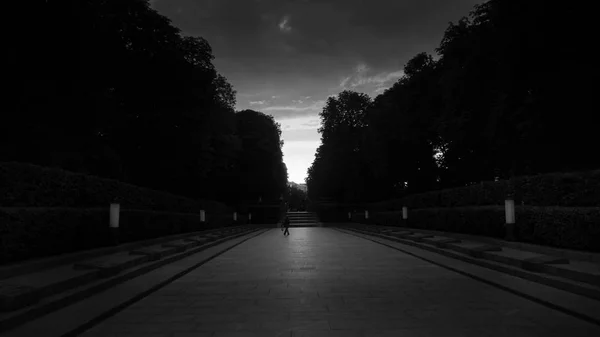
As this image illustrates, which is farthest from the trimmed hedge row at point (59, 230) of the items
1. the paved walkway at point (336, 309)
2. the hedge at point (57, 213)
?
the paved walkway at point (336, 309)

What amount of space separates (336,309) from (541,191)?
34.8ft

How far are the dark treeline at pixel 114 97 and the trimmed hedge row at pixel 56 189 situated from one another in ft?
17.3

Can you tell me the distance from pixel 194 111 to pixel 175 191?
9724mm

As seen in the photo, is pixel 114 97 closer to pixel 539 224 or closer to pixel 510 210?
pixel 510 210

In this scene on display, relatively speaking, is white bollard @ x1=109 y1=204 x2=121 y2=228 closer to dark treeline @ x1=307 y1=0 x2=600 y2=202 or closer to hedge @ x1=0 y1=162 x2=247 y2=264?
hedge @ x1=0 y1=162 x2=247 y2=264

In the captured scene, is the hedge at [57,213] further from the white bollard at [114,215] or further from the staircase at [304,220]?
the staircase at [304,220]

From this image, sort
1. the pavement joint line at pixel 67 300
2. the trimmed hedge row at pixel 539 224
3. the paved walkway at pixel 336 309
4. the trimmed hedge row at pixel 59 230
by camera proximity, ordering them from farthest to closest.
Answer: the trimmed hedge row at pixel 539 224
the trimmed hedge row at pixel 59 230
the pavement joint line at pixel 67 300
the paved walkway at pixel 336 309

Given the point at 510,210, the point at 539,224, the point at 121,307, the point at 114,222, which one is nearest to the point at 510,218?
the point at 510,210

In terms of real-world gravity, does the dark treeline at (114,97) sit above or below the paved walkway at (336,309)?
above

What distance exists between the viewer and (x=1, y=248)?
8.94m

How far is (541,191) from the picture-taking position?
14070 millimetres

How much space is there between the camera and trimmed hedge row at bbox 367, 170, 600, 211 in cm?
1199

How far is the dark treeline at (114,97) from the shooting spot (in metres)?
18.2

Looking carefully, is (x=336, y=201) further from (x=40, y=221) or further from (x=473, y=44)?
(x=40, y=221)
